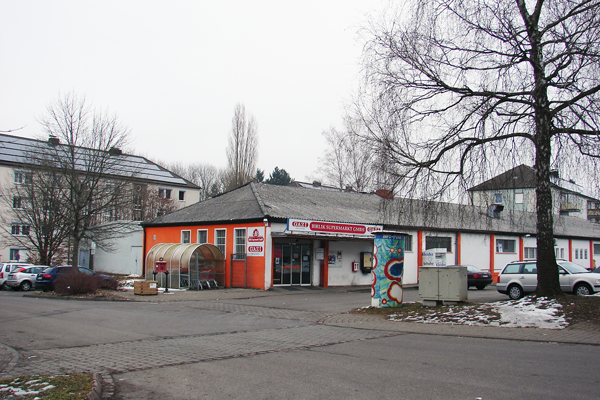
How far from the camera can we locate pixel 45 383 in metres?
6.49

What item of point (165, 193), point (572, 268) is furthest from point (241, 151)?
point (572, 268)

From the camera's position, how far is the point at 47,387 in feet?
20.6

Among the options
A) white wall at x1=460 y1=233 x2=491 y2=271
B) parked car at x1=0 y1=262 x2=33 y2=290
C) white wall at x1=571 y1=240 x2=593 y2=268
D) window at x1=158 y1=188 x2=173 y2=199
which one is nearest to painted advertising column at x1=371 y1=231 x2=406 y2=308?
white wall at x1=460 y1=233 x2=491 y2=271

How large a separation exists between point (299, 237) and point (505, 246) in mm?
20492

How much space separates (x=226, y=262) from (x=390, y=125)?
1597 centimetres

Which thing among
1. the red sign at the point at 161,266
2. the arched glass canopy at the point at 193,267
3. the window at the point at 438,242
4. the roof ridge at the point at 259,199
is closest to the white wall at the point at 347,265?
the roof ridge at the point at 259,199

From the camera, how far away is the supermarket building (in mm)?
25906

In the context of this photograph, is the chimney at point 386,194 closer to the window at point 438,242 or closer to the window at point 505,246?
the window at point 438,242

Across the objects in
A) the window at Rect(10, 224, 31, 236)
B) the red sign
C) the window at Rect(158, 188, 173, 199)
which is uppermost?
the window at Rect(158, 188, 173, 199)

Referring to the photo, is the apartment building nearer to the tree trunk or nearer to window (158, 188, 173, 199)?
window (158, 188, 173, 199)

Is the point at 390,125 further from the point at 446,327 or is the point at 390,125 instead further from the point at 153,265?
the point at 153,265

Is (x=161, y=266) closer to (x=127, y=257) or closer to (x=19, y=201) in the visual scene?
(x=127, y=257)

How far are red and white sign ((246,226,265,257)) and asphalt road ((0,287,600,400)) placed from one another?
10317 mm

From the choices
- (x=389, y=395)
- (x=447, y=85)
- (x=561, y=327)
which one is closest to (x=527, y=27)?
(x=447, y=85)
